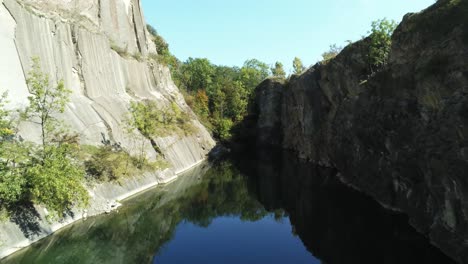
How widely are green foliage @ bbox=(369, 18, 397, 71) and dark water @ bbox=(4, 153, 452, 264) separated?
45.7 feet

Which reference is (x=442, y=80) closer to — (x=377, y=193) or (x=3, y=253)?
(x=377, y=193)

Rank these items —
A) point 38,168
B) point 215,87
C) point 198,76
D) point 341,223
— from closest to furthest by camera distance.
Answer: point 38,168 → point 341,223 → point 215,87 → point 198,76

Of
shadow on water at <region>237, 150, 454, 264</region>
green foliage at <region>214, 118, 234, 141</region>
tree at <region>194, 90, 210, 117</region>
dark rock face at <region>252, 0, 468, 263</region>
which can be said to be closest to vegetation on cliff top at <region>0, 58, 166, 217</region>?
shadow on water at <region>237, 150, 454, 264</region>

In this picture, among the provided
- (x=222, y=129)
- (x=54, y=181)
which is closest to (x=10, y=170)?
(x=54, y=181)

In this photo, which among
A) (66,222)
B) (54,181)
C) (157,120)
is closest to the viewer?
(54,181)

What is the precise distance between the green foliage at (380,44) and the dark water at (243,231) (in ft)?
45.7

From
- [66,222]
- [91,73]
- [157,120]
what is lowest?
[66,222]

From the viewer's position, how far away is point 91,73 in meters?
36.8

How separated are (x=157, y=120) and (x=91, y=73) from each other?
1125 centimetres

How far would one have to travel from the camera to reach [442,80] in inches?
791

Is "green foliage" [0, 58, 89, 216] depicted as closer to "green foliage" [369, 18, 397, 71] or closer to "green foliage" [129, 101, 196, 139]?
"green foliage" [129, 101, 196, 139]

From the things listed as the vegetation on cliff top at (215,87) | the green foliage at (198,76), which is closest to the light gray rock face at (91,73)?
the vegetation on cliff top at (215,87)

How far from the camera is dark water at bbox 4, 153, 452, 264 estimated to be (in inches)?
741

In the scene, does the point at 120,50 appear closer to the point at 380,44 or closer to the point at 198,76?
the point at 380,44
